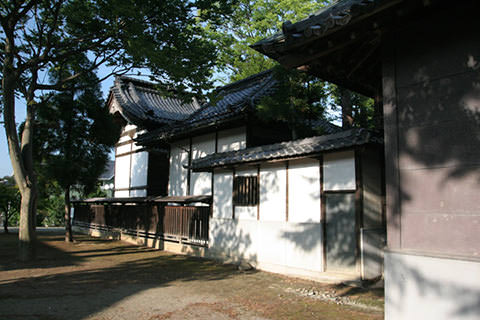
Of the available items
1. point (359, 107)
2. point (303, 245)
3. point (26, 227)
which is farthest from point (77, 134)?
point (359, 107)

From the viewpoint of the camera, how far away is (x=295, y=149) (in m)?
8.84

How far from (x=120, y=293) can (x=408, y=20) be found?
7.10m

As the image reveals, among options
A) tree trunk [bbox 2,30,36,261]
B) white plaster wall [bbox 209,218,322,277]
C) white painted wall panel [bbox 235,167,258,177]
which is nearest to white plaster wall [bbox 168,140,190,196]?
white plaster wall [bbox 209,218,322,277]

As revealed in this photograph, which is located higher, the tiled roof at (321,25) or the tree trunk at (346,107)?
the tree trunk at (346,107)

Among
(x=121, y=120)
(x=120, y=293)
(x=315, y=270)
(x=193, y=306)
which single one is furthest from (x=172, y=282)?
(x=121, y=120)

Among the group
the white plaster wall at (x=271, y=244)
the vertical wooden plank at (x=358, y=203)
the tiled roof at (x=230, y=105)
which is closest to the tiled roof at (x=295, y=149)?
the vertical wooden plank at (x=358, y=203)

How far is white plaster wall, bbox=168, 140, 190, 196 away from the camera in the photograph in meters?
15.3

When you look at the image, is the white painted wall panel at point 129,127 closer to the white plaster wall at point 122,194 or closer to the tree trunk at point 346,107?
the white plaster wall at point 122,194

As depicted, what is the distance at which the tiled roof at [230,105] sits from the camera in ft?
38.8

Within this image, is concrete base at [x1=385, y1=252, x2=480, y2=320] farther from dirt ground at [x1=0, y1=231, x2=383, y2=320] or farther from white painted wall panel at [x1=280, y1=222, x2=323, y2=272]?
white painted wall panel at [x1=280, y1=222, x2=323, y2=272]

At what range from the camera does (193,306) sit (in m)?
6.24

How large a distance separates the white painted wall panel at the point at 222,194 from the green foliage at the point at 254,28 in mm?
11815

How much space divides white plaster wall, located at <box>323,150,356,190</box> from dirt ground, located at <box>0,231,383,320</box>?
2345mm

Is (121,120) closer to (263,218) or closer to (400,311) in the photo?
(263,218)
